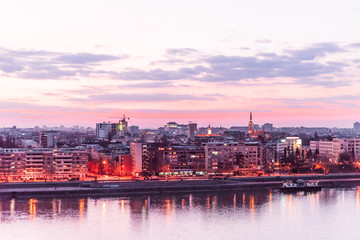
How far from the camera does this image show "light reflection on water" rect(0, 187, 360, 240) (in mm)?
23156

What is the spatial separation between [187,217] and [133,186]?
910 cm

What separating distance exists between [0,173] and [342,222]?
2045cm

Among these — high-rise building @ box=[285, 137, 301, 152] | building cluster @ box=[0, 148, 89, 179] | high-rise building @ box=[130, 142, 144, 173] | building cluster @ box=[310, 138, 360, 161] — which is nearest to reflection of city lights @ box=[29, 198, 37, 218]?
building cluster @ box=[0, 148, 89, 179]

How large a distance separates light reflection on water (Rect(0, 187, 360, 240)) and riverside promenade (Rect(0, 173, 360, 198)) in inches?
48.7

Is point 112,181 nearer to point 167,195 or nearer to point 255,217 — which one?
point 167,195

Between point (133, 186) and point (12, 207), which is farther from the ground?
point (133, 186)

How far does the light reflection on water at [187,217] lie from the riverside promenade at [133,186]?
124cm

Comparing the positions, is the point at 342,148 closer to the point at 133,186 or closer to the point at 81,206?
the point at 133,186

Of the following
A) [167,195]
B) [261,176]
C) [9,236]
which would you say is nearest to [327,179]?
[261,176]

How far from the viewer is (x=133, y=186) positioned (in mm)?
35031

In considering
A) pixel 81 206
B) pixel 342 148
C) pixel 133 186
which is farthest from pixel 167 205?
pixel 342 148

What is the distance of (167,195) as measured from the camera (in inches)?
1325

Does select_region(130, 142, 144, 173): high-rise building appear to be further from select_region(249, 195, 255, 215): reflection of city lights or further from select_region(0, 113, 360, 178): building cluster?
select_region(249, 195, 255, 215): reflection of city lights

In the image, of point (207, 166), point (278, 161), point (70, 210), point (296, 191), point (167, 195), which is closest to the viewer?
point (70, 210)
